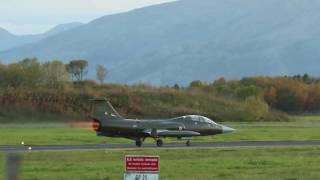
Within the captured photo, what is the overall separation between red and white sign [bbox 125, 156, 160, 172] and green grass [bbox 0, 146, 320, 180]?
985cm

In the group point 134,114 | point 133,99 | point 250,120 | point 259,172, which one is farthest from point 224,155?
point 250,120

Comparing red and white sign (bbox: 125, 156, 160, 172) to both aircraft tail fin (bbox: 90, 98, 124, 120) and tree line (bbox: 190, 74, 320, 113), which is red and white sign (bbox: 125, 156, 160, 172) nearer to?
aircraft tail fin (bbox: 90, 98, 124, 120)

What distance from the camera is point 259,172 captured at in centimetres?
2528

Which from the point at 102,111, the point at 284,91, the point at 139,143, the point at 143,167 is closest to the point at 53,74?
the point at 284,91

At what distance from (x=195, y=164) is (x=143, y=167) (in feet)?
52.3

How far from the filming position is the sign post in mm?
12930

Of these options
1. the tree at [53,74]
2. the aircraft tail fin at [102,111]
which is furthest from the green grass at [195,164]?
the tree at [53,74]

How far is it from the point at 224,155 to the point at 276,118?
210ft

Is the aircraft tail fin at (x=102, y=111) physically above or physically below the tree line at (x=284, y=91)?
below

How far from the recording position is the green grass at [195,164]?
79.2ft

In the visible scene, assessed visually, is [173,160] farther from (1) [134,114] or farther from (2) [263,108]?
(2) [263,108]

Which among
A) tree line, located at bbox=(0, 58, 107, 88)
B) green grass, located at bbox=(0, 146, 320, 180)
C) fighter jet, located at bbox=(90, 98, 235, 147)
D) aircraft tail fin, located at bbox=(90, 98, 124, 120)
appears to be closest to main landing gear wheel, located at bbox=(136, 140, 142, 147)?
fighter jet, located at bbox=(90, 98, 235, 147)

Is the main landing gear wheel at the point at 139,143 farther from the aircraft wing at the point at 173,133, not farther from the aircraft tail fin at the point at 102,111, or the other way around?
the aircraft tail fin at the point at 102,111

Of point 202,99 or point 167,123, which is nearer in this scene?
point 167,123
